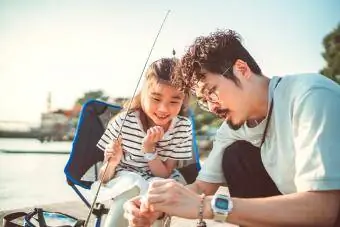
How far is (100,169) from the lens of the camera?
7.50 feet

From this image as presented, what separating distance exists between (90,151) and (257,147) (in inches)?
41.6

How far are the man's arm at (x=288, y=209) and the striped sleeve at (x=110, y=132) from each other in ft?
3.65

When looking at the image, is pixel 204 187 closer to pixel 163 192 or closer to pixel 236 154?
pixel 236 154

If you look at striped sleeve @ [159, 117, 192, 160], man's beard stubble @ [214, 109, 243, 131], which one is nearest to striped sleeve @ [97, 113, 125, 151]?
striped sleeve @ [159, 117, 192, 160]

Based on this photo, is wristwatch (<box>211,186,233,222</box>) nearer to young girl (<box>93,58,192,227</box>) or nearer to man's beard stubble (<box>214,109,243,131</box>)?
man's beard stubble (<box>214,109,243,131</box>)

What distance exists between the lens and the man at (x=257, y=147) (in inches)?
49.5

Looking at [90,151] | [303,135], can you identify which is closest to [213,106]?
[303,135]

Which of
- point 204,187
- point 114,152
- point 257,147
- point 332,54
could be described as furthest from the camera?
point 332,54

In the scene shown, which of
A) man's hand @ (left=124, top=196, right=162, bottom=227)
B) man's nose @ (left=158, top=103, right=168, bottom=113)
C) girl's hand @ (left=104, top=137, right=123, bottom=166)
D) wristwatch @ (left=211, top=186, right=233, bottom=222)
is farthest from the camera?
man's nose @ (left=158, top=103, right=168, bottom=113)

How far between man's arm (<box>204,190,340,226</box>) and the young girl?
0.80 metres

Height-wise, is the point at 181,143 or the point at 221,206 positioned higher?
the point at 221,206

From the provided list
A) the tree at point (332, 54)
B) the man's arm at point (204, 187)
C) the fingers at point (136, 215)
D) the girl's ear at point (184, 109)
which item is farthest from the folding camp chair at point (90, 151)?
the tree at point (332, 54)

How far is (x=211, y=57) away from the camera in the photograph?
1.62 metres

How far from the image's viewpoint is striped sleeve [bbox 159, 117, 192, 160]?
2.33 metres
